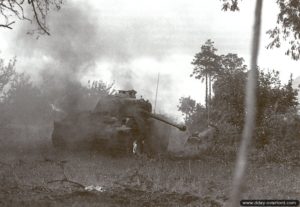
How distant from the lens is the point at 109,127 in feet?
71.7

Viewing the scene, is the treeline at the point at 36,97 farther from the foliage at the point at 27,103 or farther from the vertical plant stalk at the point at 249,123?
the vertical plant stalk at the point at 249,123

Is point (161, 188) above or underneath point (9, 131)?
underneath

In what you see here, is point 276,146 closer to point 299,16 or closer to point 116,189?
point 299,16

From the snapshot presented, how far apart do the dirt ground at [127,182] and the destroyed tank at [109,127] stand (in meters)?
1.80

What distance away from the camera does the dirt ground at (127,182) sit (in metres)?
10.8

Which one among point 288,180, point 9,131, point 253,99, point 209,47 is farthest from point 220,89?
point 209,47

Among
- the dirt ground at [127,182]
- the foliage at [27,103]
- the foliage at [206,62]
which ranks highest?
the foliage at [206,62]

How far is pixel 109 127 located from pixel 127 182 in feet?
29.3

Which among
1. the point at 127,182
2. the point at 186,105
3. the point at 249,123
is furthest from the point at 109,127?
the point at 186,105

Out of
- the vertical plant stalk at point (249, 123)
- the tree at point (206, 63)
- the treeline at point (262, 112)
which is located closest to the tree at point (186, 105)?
the tree at point (206, 63)

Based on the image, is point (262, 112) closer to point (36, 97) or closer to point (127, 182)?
point (127, 182)

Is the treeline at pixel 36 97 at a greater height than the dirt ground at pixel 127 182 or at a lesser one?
greater

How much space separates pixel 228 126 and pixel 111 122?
8.91m

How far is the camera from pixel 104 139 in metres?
21.7
